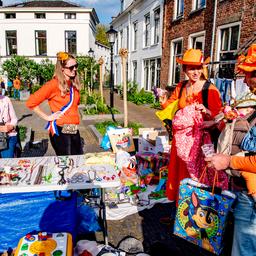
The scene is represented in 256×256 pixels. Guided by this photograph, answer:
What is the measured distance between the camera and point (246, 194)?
1685mm

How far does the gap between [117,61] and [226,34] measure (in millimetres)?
18230

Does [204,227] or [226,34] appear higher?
[226,34]

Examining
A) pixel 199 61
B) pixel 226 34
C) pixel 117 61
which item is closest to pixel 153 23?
pixel 226 34

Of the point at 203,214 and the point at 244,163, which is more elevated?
the point at 244,163

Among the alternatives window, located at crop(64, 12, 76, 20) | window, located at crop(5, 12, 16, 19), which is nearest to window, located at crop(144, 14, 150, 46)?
window, located at crop(64, 12, 76, 20)

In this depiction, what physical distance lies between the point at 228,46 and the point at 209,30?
4.46ft

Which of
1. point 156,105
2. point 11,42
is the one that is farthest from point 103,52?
point 156,105

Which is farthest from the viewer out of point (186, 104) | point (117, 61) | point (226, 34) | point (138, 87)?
point (117, 61)

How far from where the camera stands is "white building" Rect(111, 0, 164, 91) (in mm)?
16297

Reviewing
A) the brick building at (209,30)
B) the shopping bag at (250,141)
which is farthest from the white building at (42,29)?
the shopping bag at (250,141)

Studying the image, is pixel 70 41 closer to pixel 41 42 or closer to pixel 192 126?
pixel 41 42

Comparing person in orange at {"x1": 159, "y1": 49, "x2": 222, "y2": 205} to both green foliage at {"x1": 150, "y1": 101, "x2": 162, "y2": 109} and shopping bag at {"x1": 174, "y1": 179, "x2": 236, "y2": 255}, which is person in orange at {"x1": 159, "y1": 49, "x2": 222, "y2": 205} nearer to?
shopping bag at {"x1": 174, "y1": 179, "x2": 236, "y2": 255}

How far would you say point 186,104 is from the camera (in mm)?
2996

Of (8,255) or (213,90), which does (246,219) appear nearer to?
(213,90)
